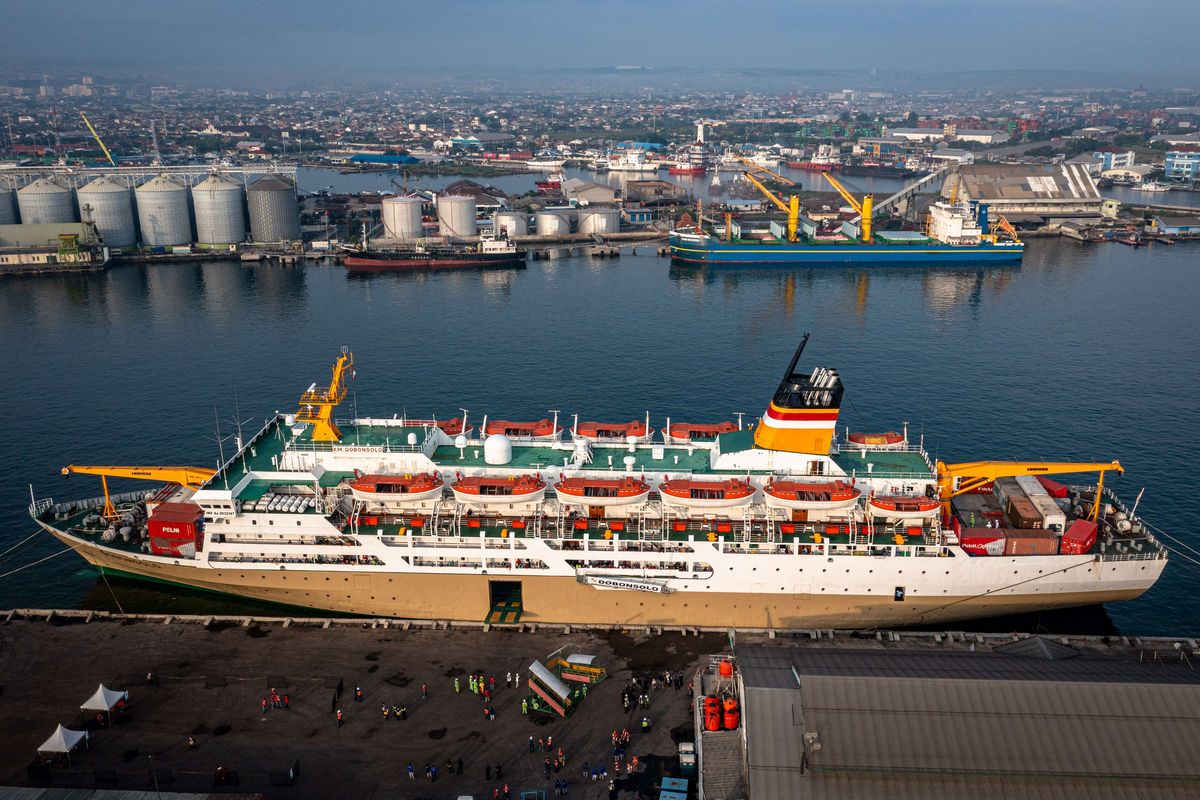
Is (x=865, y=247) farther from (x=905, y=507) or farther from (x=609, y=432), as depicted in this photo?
(x=905, y=507)

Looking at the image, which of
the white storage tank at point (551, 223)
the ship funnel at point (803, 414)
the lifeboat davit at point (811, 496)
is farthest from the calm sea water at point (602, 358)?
the white storage tank at point (551, 223)

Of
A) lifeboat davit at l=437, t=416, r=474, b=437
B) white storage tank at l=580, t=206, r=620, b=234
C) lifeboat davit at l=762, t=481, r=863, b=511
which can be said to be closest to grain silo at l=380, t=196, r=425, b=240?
white storage tank at l=580, t=206, r=620, b=234

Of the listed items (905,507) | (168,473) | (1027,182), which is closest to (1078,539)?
(905,507)

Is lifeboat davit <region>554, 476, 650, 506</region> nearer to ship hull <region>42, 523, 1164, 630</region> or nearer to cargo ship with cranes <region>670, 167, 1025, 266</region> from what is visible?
ship hull <region>42, 523, 1164, 630</region>

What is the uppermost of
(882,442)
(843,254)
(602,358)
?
(882,442)

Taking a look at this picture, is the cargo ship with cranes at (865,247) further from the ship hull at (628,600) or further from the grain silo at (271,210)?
the ship hull at (628,600)

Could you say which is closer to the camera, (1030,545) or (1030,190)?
(1030,545)
